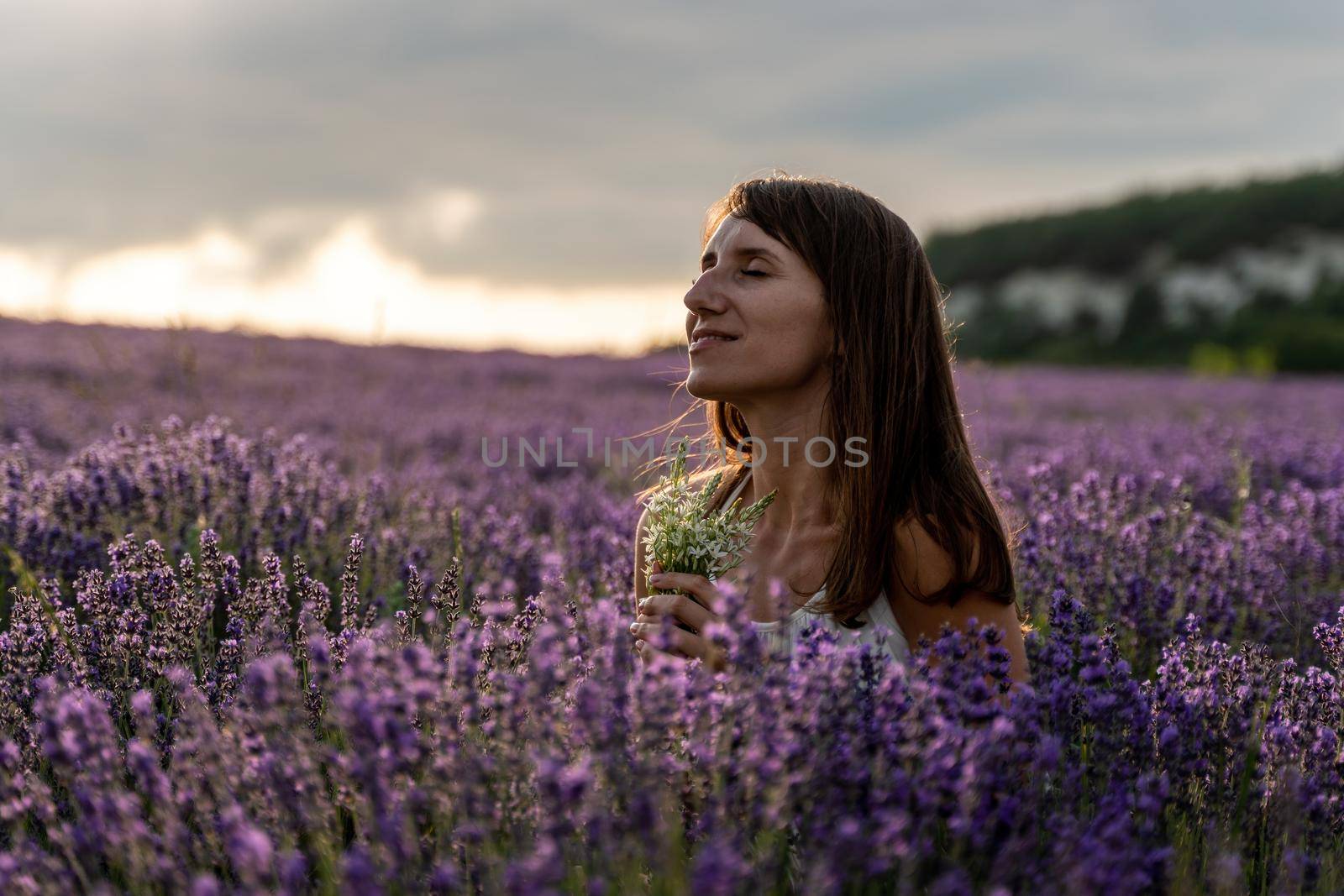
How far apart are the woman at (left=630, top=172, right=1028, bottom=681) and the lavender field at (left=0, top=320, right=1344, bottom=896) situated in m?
0.27

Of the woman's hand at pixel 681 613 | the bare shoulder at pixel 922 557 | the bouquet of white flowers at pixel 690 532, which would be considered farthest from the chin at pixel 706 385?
the bare shoulder at pixel 922 557

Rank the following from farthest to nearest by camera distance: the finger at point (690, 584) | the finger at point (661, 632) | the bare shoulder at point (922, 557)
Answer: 1. the bare shoulder at point (922, 557)
2. the finger at point (690, 584)
3. the finger at point (661, 632)

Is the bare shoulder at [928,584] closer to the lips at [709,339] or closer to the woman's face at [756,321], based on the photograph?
the woman's face at [756,321]

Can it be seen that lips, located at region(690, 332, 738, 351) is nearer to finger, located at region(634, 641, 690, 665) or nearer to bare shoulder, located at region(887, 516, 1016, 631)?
bare shoulder, located at region(887, 516, 1016, 631)

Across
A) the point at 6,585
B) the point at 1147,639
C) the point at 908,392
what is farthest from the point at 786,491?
the point at 6,585

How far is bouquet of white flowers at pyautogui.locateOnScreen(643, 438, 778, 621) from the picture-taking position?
2688mm

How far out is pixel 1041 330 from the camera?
32250mm

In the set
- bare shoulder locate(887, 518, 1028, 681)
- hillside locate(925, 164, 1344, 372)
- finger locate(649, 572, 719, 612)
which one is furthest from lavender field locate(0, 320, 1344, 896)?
hillside locate(925, 164, 1344, 372)

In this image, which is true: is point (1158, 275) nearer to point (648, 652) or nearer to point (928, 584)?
point (928, 584)

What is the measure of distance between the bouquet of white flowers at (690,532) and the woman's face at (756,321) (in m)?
0.22

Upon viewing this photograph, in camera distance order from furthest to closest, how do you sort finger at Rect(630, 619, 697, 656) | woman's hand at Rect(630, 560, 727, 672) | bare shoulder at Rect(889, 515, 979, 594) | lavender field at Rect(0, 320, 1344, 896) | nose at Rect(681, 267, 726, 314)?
nose at Rect(681, 267, 726, 314) < bare shoulder at Rect(889, 515, 979, 594) < woman's hand at Rect(630, 560, 727, 672) < finger at Rect(630, 619, 697, 656) < lavender field at Rect(0, 320, 1344, 896)

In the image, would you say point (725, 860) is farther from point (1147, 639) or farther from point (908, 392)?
point (1147, 639)

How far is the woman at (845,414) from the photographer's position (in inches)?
104

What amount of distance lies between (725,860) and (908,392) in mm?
1852
